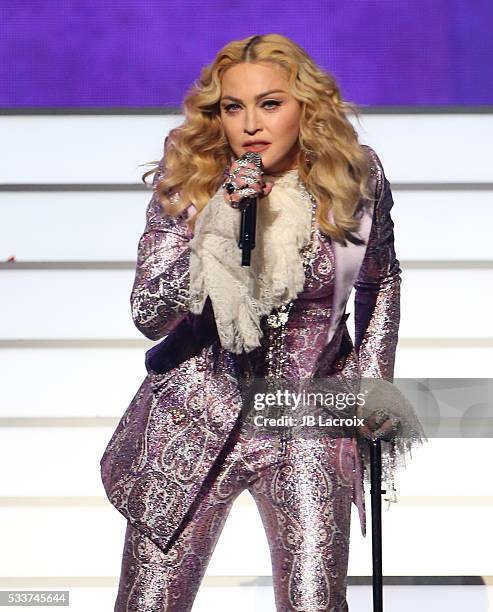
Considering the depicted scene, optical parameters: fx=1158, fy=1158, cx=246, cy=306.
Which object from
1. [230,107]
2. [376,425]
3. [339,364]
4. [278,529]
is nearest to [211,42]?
[230,107]

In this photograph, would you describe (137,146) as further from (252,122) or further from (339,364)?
(339,364)

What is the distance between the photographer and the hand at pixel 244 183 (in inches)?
71.1

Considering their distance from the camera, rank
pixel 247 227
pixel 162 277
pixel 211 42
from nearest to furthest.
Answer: pixel 247 227, pixel 162 277, pixel 211 42

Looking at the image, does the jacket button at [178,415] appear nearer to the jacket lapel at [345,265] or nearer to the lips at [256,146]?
the jacket lapel at [345,265]

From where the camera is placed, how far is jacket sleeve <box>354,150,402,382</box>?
6.92 feet

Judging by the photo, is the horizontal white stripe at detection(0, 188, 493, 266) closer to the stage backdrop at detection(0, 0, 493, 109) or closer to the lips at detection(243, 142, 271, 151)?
the stage backdrop at detection(0, 0, 493, 109)

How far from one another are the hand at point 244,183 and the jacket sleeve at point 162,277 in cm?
13

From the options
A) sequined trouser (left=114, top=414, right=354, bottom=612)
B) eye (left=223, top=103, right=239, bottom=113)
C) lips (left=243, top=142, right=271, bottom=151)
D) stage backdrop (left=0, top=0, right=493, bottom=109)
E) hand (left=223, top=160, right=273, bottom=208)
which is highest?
stage backdrop (left=0, top=0, right=493, bottom=109)

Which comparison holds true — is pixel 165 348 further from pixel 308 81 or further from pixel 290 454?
pixel 308 81

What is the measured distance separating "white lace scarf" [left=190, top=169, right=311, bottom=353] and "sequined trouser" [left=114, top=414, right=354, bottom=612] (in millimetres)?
216

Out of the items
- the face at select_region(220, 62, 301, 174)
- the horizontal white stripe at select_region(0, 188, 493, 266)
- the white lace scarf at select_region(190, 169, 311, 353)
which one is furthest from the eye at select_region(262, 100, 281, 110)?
the horizontal white stripe at select_region(0, 188, 493, 266)

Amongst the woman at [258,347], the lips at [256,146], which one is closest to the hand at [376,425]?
the woman at [258,347]

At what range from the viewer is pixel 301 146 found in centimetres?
208

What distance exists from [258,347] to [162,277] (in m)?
0.24
